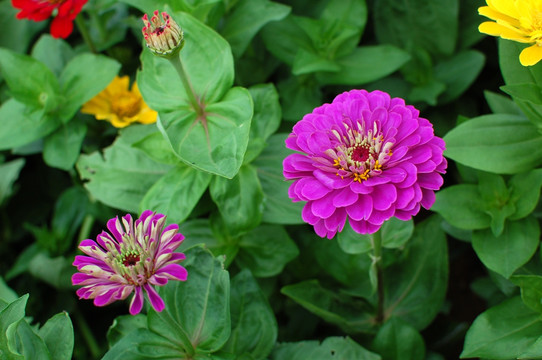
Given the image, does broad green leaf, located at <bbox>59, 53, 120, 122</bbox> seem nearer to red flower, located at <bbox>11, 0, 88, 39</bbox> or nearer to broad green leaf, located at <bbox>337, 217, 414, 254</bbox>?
red flower, located at <bbox>11, 0, 88, 39</bbox>

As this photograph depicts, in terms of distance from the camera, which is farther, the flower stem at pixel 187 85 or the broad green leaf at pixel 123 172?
the broad green leaf at pixel 123 172

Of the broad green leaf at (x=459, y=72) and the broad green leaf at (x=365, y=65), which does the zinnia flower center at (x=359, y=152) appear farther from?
the broad green leaf at (x=459, y=72)

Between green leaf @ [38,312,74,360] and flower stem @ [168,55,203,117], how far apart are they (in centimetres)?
39

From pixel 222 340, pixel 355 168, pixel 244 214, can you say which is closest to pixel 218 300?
pixel 222 340

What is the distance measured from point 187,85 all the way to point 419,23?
64 cm

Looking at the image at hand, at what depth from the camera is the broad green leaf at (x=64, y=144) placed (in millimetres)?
1204

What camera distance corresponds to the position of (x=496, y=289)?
3.77ft

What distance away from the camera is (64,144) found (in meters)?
1.23

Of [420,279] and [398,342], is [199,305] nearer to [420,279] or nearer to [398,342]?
[398,342]

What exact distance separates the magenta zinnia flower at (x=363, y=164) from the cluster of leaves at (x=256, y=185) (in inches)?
6.2

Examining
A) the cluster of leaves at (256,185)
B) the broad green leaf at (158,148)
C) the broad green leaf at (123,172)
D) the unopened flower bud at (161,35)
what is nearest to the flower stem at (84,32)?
the cluster of leaves at (256,185)

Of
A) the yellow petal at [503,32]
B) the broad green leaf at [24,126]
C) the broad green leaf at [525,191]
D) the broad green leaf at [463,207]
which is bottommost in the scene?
the broad green leaf at [463,207]

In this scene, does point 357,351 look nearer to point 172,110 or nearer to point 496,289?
point 496,289

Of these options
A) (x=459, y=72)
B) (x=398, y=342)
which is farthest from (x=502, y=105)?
(x=398, y=342)
